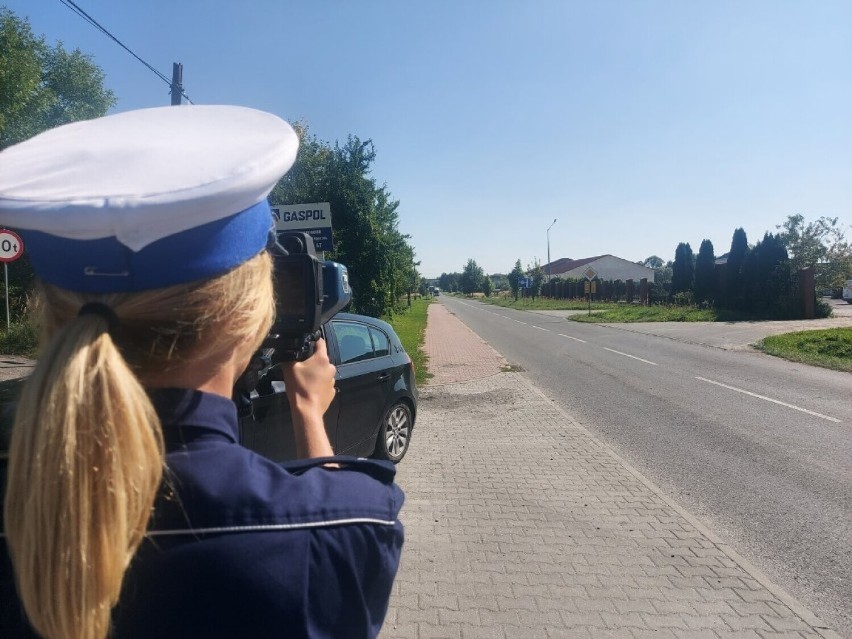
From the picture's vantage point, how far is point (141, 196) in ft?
2.68

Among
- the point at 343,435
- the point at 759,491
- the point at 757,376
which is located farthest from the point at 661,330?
the point at 343,435

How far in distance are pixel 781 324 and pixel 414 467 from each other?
26.9 metres

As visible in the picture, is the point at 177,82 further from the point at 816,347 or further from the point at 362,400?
the point at 816,347

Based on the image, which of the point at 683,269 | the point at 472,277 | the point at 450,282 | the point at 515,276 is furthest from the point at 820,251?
the point at 450,282

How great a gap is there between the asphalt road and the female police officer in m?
3.81

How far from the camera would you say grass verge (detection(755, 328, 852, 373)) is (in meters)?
16.0

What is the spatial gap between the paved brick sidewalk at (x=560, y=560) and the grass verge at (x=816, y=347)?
37.9 ft

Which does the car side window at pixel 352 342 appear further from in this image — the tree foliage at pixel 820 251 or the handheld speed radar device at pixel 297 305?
the tree foliage at pixel 820 251

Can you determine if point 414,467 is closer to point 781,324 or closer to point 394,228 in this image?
point 394,228

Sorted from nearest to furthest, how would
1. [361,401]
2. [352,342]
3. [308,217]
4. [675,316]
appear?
1. [361,401]
2. [352,342]
3. [308,217]
4. [675,316]

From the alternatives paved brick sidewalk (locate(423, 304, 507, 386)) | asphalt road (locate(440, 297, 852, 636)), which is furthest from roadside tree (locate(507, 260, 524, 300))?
asphalt road (locate(440, 297, 852, 636))

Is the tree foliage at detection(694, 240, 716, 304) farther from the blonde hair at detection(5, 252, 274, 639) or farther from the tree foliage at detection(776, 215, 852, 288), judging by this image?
the blonde hair at detection(5, 252, 274, 639)

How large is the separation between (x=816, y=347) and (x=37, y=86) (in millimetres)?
25741

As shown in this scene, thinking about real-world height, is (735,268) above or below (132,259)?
above
